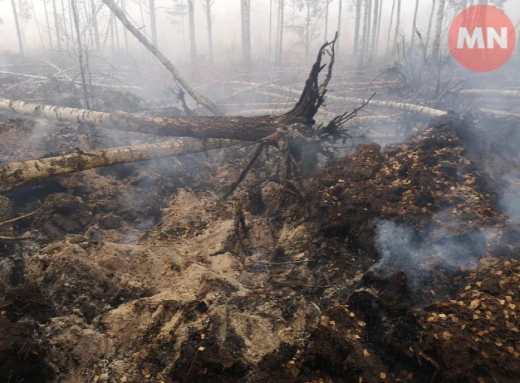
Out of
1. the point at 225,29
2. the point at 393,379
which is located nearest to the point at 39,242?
the point at 393,379

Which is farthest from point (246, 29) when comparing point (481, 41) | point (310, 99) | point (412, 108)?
point (310, 99)

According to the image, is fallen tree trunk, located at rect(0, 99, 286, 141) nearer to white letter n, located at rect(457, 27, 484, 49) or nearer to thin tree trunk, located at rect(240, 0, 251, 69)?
thin tree trunk, located at rect(240, 0, 251, 69)

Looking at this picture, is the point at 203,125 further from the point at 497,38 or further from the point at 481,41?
the point at 497,38

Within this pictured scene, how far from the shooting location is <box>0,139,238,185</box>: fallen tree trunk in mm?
4578

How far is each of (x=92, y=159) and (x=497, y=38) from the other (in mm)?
23520

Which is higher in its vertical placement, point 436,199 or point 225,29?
point 225,29

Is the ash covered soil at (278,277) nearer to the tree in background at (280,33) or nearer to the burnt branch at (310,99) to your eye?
the burnt branch at (310,99)

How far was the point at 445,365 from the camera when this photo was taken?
260 centimetres

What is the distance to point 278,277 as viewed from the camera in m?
4.25

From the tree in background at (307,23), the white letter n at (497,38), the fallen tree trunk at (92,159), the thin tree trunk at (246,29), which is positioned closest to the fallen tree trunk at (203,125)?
the fallen tree trunk at (92,159)

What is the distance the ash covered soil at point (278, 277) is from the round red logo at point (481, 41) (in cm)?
1558

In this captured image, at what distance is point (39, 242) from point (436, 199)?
18.7ft

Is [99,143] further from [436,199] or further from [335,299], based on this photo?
[436,199]

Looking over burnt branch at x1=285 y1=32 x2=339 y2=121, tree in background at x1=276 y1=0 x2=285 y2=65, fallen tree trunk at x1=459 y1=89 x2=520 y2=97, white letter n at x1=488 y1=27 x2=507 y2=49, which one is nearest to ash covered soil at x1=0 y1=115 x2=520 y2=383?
burnt branch at x1=285 y1=32 x2=339 y2=121
